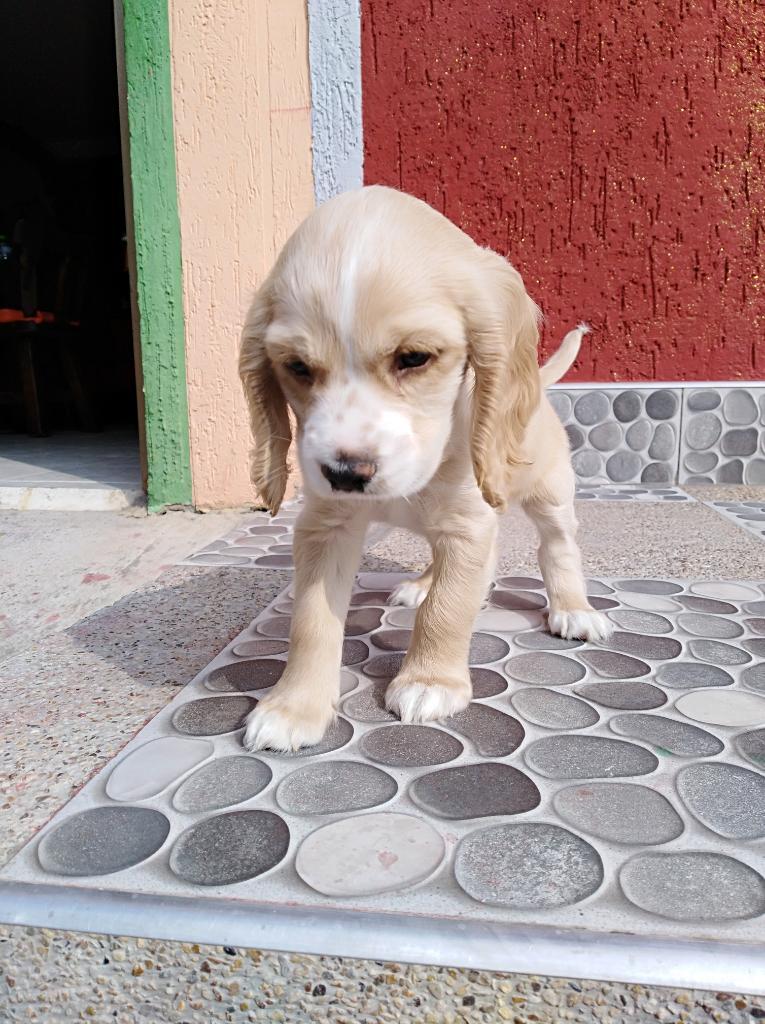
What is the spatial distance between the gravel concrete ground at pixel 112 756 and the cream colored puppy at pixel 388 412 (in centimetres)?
37

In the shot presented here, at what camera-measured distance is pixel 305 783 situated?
46.8 inches

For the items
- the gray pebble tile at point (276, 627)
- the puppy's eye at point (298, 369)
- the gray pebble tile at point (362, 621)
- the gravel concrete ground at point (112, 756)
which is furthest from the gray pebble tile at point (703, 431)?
the puppy's eye at point (298, 369)

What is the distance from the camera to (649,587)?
2189 millimetres

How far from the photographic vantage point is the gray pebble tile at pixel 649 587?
7.06 feet

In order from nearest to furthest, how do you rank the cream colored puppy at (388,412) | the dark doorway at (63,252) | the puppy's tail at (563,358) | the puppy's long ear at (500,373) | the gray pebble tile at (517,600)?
1. the cream colored puppy at (388,412)
2. the puppy's long ear at (500,373)
3. the gray pebble tile at (517,600)
4. the puppy's tail at (563,358)
5. the dark doorway at (63,252)

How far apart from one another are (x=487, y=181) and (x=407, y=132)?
1.40ft

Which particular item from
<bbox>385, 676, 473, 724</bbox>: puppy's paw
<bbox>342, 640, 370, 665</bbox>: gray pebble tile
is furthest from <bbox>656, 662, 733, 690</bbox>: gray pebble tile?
<bbox>342, 640, 370, 665</bbox>: gray pebble tile

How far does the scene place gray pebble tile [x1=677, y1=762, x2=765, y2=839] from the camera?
3.46 feet

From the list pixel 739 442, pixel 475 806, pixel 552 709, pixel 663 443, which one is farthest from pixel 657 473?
pixel 475 806

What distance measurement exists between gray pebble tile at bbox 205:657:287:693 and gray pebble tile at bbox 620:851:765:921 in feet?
2.61

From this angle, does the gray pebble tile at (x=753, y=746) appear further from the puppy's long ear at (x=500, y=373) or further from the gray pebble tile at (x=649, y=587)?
the gray pebble tile at (x=649, y=587)

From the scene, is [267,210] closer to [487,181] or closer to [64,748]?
[487,181]

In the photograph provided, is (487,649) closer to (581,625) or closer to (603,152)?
(581,625)

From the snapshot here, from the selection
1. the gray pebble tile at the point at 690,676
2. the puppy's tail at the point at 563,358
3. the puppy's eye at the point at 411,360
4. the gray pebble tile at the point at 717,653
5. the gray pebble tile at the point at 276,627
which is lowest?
the gray pebble tile at the point at 276,627
